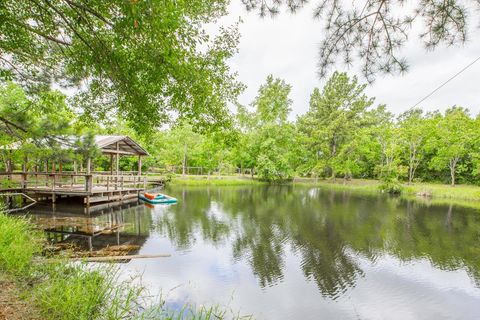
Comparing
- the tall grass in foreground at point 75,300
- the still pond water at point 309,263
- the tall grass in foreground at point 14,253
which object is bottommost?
the still pond water at point 309,263

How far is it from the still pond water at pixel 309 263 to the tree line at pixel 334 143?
18.3m

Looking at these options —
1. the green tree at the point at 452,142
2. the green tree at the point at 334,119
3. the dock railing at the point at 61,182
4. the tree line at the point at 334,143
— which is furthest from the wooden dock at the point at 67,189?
the green tree at the point at 452,142

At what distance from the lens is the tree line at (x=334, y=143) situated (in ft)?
99.8

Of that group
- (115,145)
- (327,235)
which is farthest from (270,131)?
(327,235)

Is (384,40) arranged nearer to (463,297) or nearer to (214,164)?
(463,297)

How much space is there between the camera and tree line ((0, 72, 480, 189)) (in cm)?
3042

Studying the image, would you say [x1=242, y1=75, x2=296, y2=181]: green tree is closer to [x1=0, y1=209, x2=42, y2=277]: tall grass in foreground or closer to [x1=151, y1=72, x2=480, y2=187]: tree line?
[x1=151, y1=72, x2=480, y2=187]: tree line

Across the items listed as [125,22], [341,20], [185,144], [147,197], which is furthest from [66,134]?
[185,144]

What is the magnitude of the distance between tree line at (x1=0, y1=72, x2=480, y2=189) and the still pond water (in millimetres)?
18341

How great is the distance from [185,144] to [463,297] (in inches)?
1288

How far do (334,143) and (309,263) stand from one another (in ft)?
108

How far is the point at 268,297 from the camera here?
20.1 feet

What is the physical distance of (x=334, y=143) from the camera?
38.2 m

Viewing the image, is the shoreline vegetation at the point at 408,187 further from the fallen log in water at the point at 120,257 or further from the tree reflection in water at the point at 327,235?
the fallen log in water at the point at 120,257
